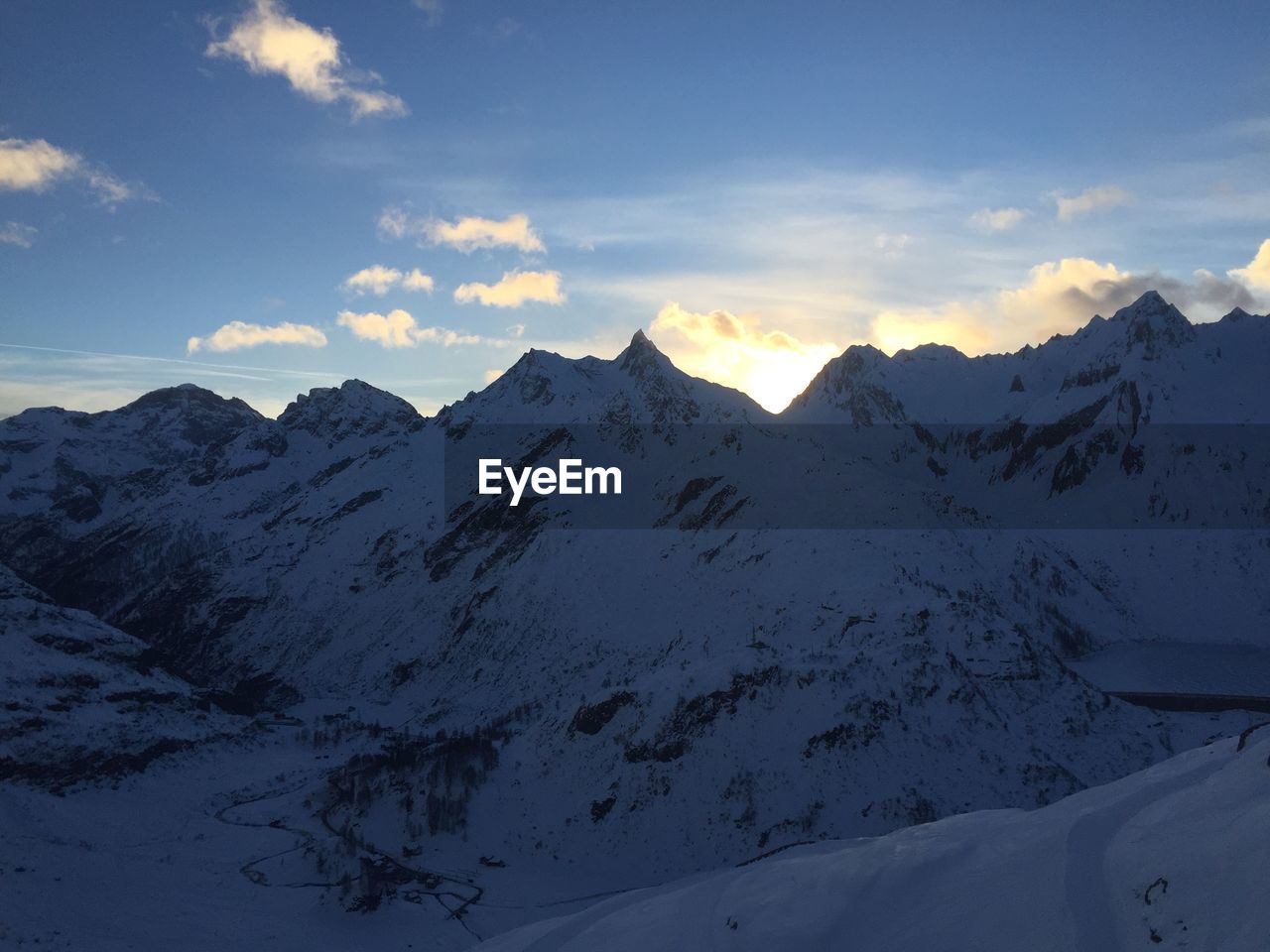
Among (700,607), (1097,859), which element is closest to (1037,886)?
(1097,859)

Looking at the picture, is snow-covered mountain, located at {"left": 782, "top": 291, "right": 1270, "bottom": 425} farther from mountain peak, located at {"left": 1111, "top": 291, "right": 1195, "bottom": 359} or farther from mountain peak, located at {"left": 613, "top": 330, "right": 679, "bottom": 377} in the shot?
mountain peak, located at {"left": 613, "top": 330, "right": 679, "bottom": 377}

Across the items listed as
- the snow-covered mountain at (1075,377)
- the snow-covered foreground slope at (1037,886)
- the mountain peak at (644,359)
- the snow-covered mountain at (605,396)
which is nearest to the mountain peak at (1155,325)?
the snow-covered mountain at (1075,377)

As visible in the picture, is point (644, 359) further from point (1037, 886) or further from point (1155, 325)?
point (1037, 886)

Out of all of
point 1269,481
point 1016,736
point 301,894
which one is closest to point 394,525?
point 301,894

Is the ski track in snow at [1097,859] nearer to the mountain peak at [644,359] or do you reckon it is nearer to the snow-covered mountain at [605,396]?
the snow-covered mountain at [605,396]

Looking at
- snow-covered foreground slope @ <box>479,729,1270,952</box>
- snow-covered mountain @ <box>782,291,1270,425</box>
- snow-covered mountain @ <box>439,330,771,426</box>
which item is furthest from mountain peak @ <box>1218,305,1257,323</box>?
snow-covered foreground slope @ <box>479,729,1270,952</box>

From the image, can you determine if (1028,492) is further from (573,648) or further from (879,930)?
(879,930)
